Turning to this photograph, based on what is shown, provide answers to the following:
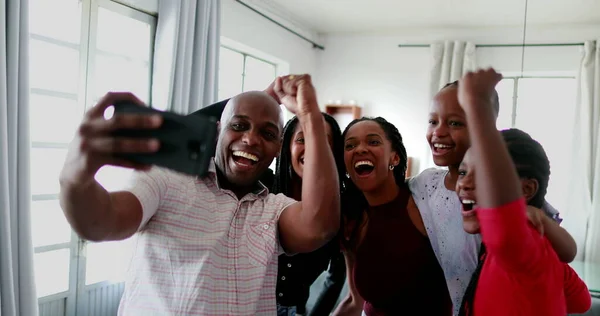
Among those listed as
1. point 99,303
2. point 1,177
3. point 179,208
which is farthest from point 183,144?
point 99,303

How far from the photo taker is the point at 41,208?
2.58 m

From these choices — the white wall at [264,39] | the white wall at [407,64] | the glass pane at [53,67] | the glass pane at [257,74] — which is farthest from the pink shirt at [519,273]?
the white wall at [407,64]

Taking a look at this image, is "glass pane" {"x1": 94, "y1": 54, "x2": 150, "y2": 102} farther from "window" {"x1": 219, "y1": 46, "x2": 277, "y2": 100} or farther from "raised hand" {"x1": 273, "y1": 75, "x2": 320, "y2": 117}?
"raised hand" {"x1": 273, "y1": 75, "x2": 320, "y2": 117}

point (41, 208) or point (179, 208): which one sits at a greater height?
point (179, 208)

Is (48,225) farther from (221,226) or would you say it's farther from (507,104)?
(507,104)

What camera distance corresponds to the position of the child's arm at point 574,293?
0.99 meters

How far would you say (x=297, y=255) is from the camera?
1.50m

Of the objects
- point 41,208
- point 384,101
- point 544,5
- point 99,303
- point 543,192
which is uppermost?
point 544,5

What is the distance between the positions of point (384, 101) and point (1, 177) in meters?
3.94

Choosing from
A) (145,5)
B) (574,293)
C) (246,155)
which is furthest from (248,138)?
(145,5)

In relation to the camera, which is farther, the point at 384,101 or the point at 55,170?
the point at 384,101

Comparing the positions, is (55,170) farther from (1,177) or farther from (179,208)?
(179,208)

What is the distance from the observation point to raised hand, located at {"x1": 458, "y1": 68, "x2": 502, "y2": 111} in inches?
30.7

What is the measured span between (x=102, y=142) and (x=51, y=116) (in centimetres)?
217
